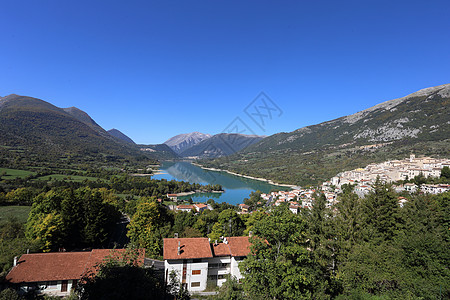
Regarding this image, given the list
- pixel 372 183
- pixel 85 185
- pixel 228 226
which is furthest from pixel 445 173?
pixel 85 185

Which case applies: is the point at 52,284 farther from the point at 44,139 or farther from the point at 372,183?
the point at 44,139

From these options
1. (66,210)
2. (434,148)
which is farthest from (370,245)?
(434,148)

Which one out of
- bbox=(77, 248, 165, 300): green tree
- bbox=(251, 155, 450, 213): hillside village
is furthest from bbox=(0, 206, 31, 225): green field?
bbox=(251, 155, 450, 213): hillside village

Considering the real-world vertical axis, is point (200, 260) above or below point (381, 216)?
below

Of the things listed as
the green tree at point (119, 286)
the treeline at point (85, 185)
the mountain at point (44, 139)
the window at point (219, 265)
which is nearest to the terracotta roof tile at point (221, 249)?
the window at point (219, 265)

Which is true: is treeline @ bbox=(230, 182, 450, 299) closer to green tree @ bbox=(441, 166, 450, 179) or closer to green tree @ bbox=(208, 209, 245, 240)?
green tree @ bbox=(208, 209, 245, 240)

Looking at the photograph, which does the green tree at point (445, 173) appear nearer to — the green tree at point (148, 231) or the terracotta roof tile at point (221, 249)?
the terracotta roof tile at point (221, 249)

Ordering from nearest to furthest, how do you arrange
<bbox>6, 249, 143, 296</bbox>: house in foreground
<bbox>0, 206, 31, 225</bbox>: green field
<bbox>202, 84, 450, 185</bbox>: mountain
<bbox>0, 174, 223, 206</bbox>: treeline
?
<bbox>6, 249, 143, 296</bbox>: house in foreground
<bbox>0, 206, 31, 225</bbox>: green field
<bbox>0, 174, 223, 206</bbox>: treeline
<bbox>202, 84, 450, 185</bbox>: mountain
